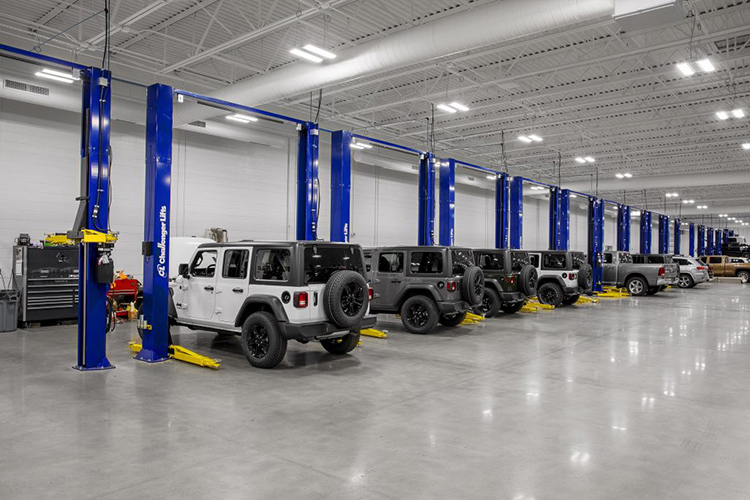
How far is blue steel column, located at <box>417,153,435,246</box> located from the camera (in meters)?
12.4

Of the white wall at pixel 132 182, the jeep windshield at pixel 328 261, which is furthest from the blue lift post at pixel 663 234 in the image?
the jeep windshield at pixel 328 261

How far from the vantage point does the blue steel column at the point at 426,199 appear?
12.4m

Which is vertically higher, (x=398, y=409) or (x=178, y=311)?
(x=178, y=311)

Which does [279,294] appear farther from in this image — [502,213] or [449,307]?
[502,213]

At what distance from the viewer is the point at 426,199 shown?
12516 mm

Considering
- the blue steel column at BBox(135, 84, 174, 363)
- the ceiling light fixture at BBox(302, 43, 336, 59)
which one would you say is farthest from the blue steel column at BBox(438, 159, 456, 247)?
the blue steel column at BBox(135, 84, 174, 363)

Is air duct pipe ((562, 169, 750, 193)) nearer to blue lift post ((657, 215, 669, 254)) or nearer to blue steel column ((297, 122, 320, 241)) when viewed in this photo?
blue lift post ((657, 215, 669, 254))

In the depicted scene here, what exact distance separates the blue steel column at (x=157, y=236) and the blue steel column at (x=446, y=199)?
7.44 metres

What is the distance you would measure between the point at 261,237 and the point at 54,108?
20.7ft

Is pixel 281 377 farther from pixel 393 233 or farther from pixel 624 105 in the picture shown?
pixel 393 233

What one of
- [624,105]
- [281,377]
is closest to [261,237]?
[281,377]

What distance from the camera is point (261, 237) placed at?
16.0 m

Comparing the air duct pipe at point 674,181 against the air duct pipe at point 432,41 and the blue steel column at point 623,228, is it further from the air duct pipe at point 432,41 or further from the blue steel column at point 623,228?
the air duct pipe at point 432,41

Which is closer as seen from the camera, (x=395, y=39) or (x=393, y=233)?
(x=395, y=39)
